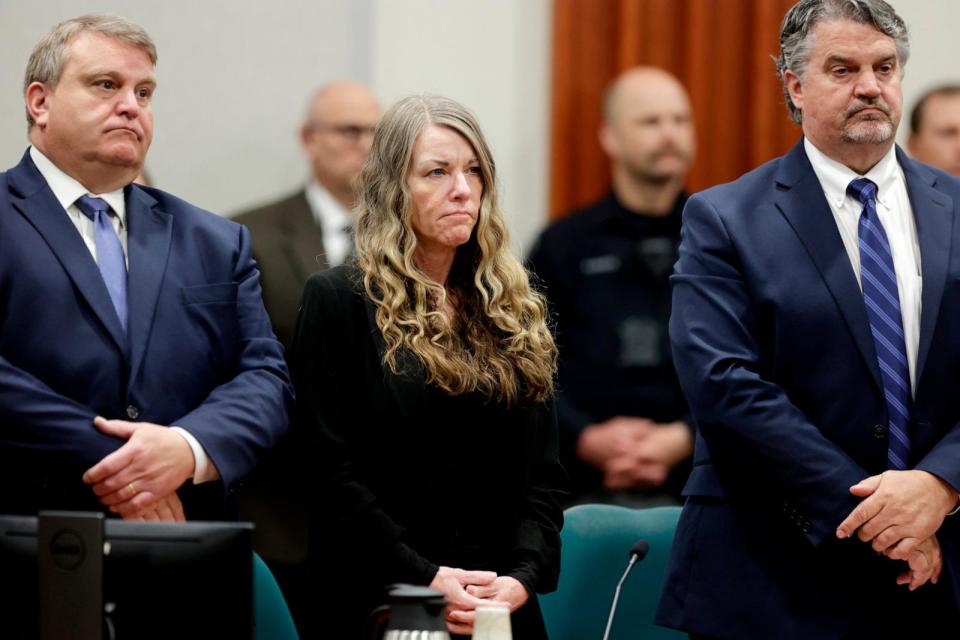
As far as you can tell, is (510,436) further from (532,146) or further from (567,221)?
(532,146)

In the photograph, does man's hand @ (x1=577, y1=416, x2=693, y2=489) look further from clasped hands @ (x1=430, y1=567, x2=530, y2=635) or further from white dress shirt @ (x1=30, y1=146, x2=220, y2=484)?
white dress shirt @ (x1=30, y1=146, x2=220, y2=484)

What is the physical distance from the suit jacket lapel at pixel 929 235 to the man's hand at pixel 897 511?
231 mm

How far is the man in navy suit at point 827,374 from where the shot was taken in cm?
288

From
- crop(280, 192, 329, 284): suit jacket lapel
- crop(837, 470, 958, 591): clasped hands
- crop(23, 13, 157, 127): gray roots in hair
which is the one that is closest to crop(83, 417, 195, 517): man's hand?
crop(23, 13, 157, 127): gray roots in hair

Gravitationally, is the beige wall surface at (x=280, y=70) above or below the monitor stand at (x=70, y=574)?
above

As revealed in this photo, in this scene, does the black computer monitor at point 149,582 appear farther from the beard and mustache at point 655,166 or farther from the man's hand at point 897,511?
the beard and mustache at point 655,166

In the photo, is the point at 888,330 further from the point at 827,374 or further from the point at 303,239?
the point at 303,239

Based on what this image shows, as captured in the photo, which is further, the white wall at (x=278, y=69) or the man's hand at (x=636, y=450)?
the white wall at (x=278, y=69)

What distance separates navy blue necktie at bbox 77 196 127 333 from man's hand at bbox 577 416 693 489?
1.97 m

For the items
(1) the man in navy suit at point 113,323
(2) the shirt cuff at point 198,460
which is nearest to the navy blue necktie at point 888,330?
(1) the man in navy suit at point 113,323

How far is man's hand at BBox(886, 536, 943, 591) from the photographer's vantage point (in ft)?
9.30

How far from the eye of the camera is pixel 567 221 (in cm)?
499

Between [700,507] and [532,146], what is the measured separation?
2.64 meters

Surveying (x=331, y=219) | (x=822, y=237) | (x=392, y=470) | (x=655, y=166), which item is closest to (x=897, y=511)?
(x=822, y=237)
